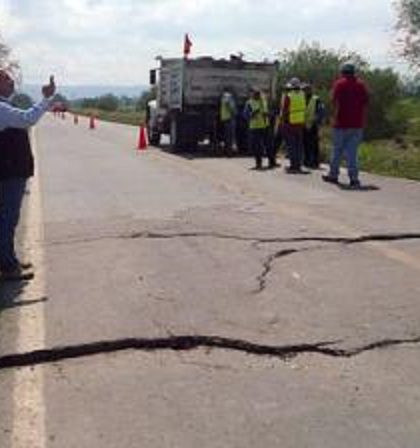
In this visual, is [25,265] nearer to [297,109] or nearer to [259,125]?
[297,109]

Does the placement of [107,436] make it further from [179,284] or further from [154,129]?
[154,129]

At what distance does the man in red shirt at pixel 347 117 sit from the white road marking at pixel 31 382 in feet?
26.8

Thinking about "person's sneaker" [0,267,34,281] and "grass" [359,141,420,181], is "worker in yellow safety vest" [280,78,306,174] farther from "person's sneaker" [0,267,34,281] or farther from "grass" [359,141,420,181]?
"person's sneaker" [0,267,34,281]

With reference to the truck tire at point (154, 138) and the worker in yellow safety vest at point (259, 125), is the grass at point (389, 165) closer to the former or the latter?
the worker in yellow safety vest at point (259, 125)

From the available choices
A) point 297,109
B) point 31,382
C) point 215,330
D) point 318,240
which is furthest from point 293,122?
point 31,382

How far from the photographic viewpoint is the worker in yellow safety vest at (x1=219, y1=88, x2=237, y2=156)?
25000 mm

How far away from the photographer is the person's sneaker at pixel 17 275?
8.91 m

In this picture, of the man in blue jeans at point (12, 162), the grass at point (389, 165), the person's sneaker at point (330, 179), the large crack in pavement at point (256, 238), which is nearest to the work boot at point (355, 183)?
the person's sneaker at point (330, 179)

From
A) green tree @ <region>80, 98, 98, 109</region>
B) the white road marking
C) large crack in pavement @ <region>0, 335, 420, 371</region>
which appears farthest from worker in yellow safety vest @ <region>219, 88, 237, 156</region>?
green tree @ <region>80, 98, 98, 109</region>

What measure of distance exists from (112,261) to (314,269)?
186cm

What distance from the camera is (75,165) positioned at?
22812mm

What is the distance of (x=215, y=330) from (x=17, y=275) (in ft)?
8.50

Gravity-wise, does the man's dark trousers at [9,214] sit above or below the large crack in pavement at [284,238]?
above

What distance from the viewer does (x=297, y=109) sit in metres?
20.1
